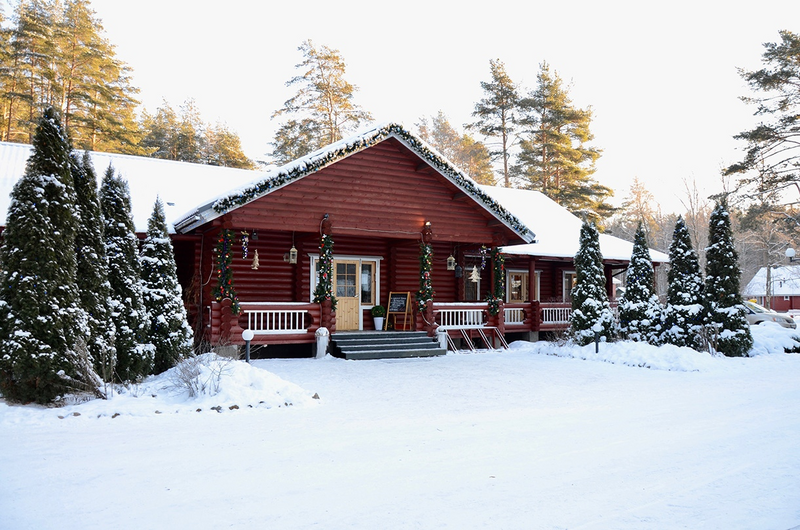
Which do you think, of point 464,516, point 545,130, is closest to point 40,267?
point 464,516

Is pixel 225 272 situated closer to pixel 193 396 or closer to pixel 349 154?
pixel 349 154

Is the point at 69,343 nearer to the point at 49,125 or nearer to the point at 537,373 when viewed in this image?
the point at 49,125

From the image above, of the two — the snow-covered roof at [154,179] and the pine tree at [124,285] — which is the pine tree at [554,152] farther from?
the pine tree at [124,285]

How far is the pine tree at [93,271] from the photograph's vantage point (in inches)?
360

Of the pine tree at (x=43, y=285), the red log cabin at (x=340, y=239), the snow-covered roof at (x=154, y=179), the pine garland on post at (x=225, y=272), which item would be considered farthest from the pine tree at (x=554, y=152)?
the pine tree at (x=43, y=285)

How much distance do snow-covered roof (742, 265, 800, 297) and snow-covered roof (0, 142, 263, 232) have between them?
4835 centimetres

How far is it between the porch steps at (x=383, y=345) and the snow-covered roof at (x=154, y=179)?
5278mm

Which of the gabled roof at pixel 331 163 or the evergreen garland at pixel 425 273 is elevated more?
the gabled roof at pixel 331 163

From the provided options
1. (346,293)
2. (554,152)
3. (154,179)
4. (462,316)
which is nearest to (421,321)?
(462,316)

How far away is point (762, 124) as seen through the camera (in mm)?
29562

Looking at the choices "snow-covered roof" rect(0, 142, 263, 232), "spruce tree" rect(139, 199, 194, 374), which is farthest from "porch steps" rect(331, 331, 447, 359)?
"snow-covered roof" rect(0, 142, 263, 232)

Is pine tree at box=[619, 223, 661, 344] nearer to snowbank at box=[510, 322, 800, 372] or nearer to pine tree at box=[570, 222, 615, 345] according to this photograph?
pine tree at box=[570, 222, 615, 345]

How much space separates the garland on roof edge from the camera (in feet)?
44.5

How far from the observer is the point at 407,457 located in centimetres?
627
